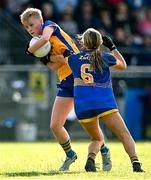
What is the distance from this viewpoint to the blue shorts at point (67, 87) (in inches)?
411

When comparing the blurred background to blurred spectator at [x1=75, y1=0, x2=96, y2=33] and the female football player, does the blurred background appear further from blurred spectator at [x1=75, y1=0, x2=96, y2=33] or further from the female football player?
the female football player

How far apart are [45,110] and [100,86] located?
8.35 meters

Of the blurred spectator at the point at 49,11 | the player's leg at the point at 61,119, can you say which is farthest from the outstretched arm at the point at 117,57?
the blurred spectator at the point at 49,11

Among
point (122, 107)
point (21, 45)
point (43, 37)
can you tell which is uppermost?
point (43, 37)

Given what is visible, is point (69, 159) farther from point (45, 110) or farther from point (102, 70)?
point (45, 110)

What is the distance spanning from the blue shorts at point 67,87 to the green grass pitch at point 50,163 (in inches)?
38.9

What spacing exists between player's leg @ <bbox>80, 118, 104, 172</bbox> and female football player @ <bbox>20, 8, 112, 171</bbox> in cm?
37

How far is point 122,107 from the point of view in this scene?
18.1 metres

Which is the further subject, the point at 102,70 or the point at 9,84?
the point at 9,84

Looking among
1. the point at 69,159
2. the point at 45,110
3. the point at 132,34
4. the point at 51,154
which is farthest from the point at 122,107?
the point at 69,159

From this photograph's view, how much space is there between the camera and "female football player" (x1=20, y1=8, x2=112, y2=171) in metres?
10.4

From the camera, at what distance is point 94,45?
9688mm

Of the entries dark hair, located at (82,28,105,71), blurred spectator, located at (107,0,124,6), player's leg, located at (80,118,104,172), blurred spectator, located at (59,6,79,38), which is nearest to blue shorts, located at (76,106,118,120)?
player's leg, located at (80,118,104,172)

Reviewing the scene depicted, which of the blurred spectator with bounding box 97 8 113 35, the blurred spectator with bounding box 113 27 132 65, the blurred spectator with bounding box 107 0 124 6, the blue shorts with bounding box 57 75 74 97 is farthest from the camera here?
the blurred spectator with bounding box 107 0 124 6
